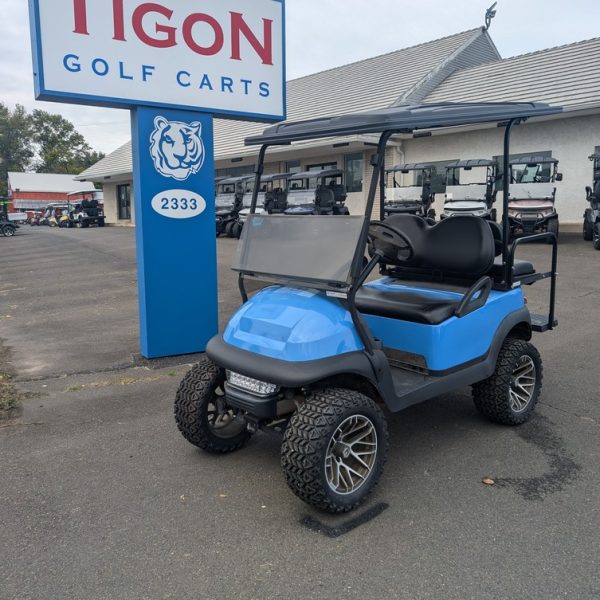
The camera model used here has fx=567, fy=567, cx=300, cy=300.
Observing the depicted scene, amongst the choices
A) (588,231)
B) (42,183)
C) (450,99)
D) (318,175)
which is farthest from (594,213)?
(42,183)

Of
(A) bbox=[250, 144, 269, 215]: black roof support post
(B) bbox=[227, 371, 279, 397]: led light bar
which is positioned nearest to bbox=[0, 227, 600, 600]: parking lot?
(B) bbox=[227, 371, 279, 397]: led light bar

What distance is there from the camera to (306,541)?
271 cm

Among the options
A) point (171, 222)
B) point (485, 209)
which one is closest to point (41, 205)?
point (485, 209)

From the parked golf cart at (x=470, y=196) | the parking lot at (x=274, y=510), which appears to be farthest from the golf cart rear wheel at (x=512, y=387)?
the parked golf cart at (x=470, y=196)

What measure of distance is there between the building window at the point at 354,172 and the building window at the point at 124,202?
16.9 metres

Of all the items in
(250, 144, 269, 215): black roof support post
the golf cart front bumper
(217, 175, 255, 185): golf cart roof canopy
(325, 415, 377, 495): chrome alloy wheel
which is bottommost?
(325, 415, 377, 495): chrome alloy wheel

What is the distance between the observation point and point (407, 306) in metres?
3.68

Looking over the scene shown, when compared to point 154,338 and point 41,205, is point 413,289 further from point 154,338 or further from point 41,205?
point 41,205

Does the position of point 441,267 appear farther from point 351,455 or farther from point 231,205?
point 231,205

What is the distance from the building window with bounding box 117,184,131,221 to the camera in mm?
32438

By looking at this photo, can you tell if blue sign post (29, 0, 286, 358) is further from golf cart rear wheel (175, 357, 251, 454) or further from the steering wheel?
the steering wheel

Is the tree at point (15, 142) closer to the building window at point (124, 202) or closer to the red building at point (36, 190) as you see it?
the red building at point (36, 190)

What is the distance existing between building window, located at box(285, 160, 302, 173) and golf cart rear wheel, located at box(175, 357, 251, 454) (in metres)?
18.5

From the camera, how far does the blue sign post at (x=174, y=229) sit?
5.53m
